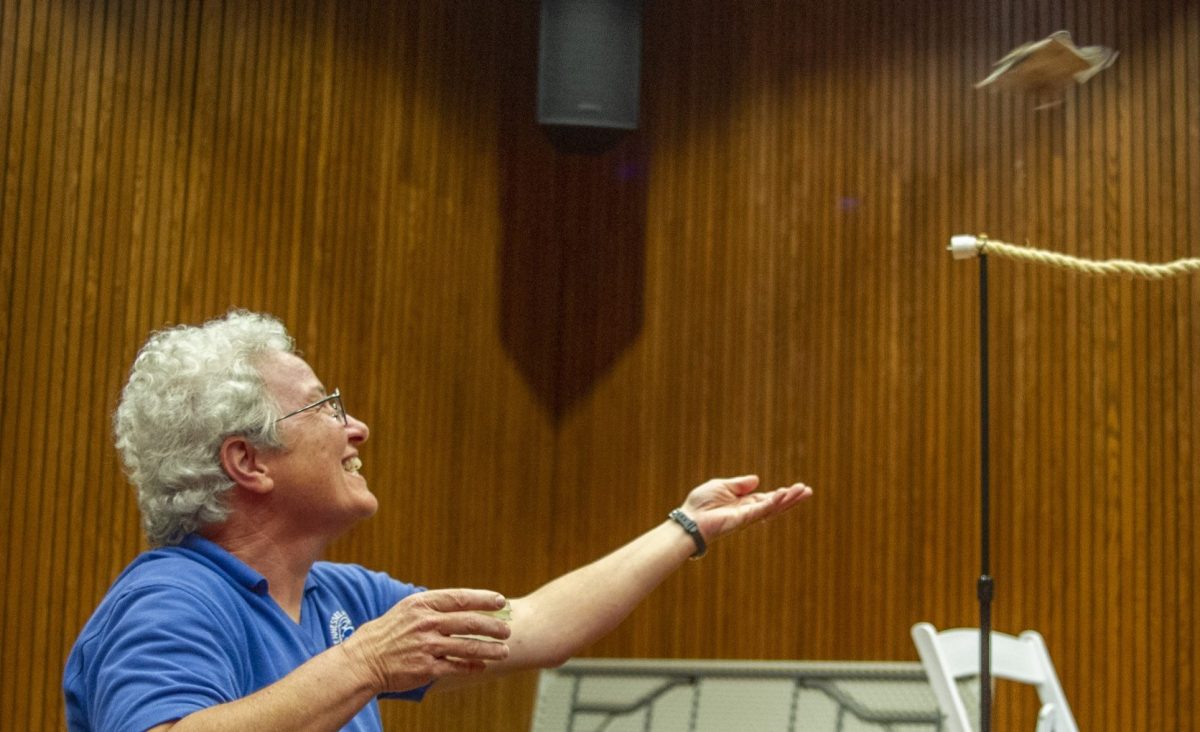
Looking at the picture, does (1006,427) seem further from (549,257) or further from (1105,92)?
(549,257)

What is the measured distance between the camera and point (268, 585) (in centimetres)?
174

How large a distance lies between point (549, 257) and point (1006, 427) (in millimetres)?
1727

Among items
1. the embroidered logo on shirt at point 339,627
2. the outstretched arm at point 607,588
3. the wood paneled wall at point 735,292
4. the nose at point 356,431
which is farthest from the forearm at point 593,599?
the wood paneled wall at point 735,292

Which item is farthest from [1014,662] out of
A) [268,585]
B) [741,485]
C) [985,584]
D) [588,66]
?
[268,585]

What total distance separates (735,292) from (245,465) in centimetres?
305

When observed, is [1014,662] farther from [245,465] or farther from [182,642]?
[182,642]

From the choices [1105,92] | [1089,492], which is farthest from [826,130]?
[1089,492]

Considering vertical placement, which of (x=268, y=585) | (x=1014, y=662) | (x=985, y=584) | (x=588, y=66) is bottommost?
(x=1014, y=662)

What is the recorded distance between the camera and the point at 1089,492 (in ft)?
13.6

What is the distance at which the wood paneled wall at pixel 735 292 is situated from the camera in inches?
150

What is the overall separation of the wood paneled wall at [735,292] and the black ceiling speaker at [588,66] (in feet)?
1.13

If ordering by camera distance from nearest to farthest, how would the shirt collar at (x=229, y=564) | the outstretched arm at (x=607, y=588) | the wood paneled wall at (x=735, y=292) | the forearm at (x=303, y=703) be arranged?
1. the forearm at (x=303, y=703)
2. the shirt collar at (x=229, y=564)
3. the outstretched arm at (x=607, y=588)
4. the wood paneled wall at (x=735, y=292)

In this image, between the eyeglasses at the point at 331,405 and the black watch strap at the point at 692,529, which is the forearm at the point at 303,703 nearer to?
the eyeglasses at the point at 331,405

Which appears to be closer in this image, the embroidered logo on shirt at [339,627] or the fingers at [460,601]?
the fingers at [460,601]
